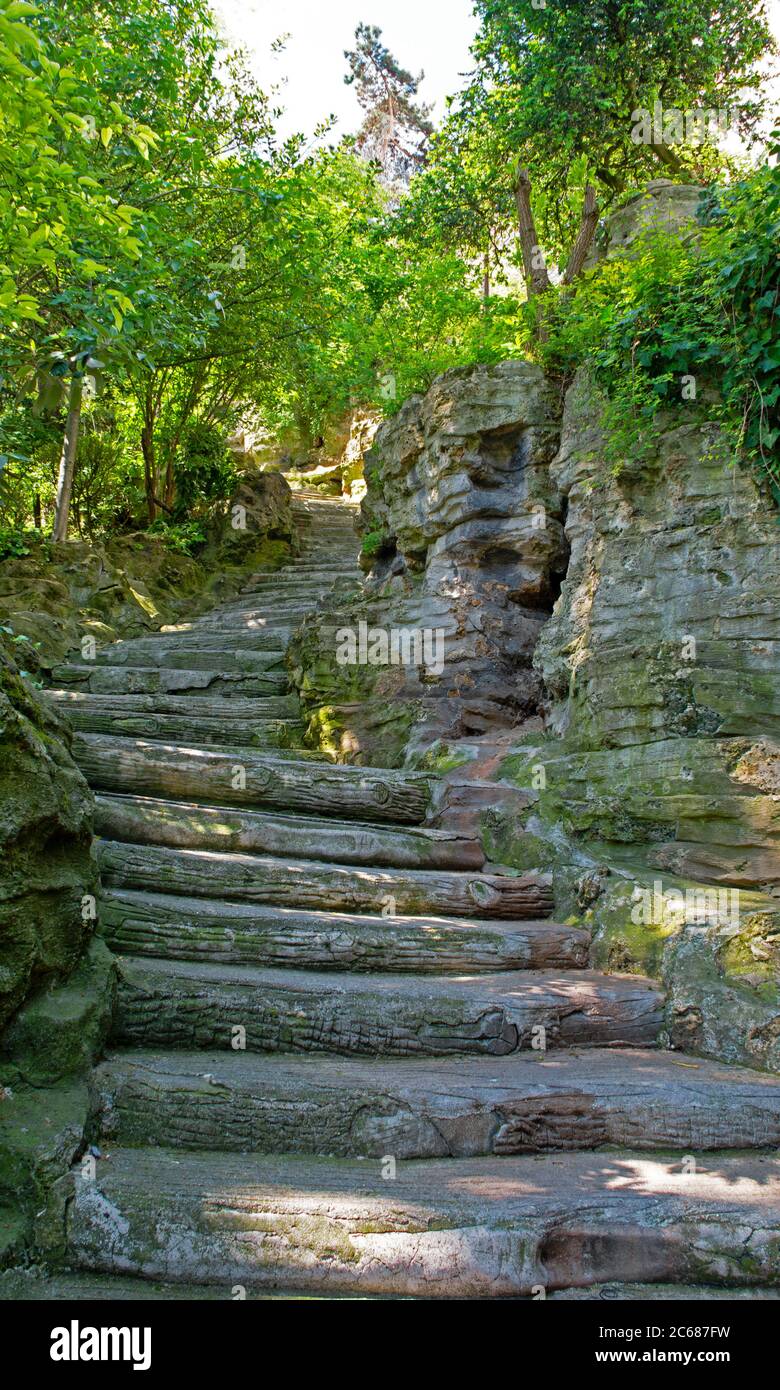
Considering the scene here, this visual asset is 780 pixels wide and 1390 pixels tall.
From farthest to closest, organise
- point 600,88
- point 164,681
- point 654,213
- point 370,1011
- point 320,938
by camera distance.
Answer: point 600,88, point 164,681, point 654,213, point 320,938, point 370,1011

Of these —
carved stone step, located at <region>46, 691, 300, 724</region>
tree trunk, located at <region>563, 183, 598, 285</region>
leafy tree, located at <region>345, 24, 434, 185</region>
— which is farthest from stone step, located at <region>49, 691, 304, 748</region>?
leafy tree, located at <region>345, 24, 434, 185</region>

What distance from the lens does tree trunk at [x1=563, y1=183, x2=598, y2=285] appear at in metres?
9.24

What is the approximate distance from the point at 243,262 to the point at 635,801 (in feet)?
29.8

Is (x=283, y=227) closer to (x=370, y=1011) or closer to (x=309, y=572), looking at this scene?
(x=309, y=572)

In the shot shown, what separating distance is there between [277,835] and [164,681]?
352 centimetres

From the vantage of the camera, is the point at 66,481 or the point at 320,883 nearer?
the point at 320,883

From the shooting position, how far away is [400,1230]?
102 inches

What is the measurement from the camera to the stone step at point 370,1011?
346cm

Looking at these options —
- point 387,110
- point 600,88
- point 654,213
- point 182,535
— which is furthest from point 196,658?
point 387,110

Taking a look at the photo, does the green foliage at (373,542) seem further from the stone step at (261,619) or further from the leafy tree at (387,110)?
the leafy tree at (387,110)

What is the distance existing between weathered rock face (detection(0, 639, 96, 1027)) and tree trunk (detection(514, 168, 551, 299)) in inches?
314

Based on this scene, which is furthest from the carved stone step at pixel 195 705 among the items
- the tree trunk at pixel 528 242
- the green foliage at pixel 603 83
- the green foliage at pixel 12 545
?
the green foliage at pixel 603 83

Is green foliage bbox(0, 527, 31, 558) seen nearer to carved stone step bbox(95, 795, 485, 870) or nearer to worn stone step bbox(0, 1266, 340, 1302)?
carved stone step bbox(95, 795, 485, 870)
